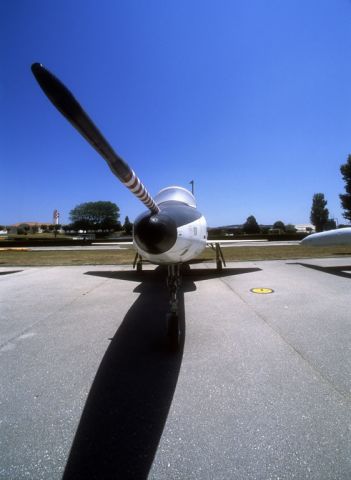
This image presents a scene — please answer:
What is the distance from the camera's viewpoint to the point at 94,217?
345ft

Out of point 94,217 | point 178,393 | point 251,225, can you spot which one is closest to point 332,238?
point 178,393

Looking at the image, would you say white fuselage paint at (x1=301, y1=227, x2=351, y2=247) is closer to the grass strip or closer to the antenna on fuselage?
the grass strip

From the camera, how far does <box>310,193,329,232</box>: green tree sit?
72.0 metres

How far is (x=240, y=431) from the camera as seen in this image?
2377 millimetres

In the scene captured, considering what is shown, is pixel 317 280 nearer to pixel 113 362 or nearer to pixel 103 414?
pixel 113 362

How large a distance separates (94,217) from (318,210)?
76.5m

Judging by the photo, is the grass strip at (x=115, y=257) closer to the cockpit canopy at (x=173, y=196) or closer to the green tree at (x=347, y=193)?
the cockpit canopy at (x=173, y=196)

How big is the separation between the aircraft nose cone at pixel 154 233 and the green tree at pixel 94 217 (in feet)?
338

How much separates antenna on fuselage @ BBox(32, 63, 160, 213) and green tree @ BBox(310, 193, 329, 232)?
256 feet

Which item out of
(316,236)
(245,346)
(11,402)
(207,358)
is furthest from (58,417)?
(316,236)

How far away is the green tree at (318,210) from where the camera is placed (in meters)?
72.0

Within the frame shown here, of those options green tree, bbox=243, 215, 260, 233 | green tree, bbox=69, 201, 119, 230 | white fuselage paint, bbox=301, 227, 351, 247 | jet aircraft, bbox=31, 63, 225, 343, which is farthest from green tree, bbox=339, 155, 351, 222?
green tree, bbox=69, 201, 119, 230

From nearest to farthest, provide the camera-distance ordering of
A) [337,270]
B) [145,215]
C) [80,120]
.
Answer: [80,120] < [145,215] < [337,270]

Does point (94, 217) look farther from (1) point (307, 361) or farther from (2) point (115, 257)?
(1) point (307, 361)
